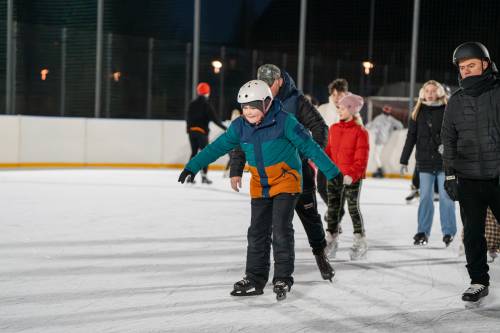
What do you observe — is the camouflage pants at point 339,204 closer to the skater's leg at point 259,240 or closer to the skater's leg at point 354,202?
the skater's leg at point 354,202

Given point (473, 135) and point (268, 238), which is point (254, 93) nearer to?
point (268, 238)

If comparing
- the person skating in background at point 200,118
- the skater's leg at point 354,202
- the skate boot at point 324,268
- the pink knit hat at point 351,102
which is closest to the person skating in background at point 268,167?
the skate boot at point 324,268

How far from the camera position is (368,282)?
4.57 meters

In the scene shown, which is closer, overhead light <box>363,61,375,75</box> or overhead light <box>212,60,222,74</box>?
overhead light <box>212,60,222,74</box>

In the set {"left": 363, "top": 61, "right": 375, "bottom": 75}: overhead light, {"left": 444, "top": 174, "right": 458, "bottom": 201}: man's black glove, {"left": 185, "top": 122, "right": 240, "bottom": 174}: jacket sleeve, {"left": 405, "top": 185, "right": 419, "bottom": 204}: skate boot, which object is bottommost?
{"left": 405, "top": 185, "right": 419, "bottom": 204}: skate boot

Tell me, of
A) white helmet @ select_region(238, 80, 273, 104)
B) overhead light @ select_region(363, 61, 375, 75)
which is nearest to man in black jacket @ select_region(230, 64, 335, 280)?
white helmet @ select_region(238, 80, 273, 104)

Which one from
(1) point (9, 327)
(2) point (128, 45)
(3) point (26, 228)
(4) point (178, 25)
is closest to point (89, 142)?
(2) point (128, 45)

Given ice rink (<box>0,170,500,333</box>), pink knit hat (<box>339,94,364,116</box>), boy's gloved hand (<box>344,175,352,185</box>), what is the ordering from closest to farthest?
ice rink (<box>0,170,500,333</box>), boy's gloved hand (<box>344,175,352,185</box>), pink knit hat (<box>339,94,364,116</box>)

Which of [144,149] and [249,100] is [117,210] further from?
[144,149]

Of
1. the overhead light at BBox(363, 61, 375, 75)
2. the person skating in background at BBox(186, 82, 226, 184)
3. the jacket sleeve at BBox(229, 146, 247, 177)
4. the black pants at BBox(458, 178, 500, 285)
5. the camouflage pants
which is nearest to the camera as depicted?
the black pants at BBox(458, 178, 500, 285)

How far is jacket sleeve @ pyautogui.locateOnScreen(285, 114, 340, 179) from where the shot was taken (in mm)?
4016

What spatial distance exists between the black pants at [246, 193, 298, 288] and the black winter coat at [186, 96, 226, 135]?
821 centimetres

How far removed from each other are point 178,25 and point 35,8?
3.39 metres

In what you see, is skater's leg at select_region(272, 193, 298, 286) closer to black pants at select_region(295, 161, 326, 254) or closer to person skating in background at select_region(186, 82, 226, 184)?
black pants at select_region(295, 161, 326, 254)
